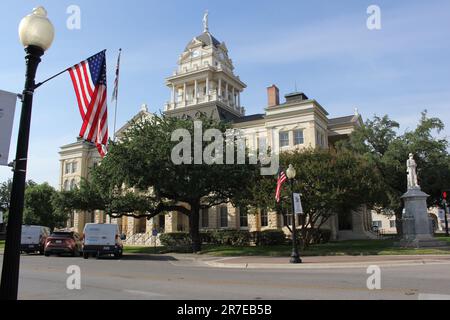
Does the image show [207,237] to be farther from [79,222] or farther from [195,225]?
[79,222]

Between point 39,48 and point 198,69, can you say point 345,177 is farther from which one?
point 198,69

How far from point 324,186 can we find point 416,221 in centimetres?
620

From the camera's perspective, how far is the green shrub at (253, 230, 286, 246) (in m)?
39.2

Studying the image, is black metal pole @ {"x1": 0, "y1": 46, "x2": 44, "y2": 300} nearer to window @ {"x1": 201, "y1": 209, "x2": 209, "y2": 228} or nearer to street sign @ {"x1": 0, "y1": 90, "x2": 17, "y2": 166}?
street sign @ {"x1": 0, "y1": 90, "x2": 17, "y2": 166}

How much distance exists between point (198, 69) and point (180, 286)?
55.2m

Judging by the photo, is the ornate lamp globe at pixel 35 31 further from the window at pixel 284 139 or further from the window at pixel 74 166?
the window at pixel 74 166

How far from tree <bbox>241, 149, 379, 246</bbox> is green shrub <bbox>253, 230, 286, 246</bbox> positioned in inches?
351

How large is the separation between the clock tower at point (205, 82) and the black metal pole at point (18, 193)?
5228 cm

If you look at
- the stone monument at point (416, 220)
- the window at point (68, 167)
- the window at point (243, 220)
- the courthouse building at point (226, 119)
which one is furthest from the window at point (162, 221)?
the stone monument at point (416, 220)

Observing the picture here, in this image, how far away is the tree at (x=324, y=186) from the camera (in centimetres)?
2791
